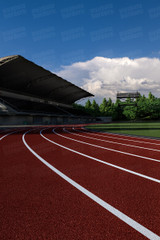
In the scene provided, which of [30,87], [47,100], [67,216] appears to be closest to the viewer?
[67,216]

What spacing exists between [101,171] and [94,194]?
1.50 metres

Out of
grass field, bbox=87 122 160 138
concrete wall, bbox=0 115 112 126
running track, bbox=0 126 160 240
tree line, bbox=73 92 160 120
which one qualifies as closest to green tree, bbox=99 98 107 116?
tree line, bbox=73 92 160 120

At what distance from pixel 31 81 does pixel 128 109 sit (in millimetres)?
48852

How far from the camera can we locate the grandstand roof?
3619 centimetres

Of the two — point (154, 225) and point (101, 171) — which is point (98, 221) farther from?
point (101, 171)

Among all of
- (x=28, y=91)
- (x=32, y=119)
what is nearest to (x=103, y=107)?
(x=28, y=91)

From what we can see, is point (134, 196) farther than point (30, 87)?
No

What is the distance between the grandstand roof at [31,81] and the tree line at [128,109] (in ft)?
61.3

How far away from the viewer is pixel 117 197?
3.20 m

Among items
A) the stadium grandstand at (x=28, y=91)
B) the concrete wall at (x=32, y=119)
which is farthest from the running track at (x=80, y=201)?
the stadium grandstand at (x=28, y=91)

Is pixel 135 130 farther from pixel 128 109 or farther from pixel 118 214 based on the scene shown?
pixel 128 109

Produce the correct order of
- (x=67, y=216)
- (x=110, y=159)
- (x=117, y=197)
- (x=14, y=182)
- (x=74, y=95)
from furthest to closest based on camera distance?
(x=74, y=95) → (x=110, y=159) → (x=14, y=182) → (x=117, y=197) → (x=67, y=216)

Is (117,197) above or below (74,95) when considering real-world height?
below

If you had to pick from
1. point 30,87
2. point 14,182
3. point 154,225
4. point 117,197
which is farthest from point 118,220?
point 30,87
